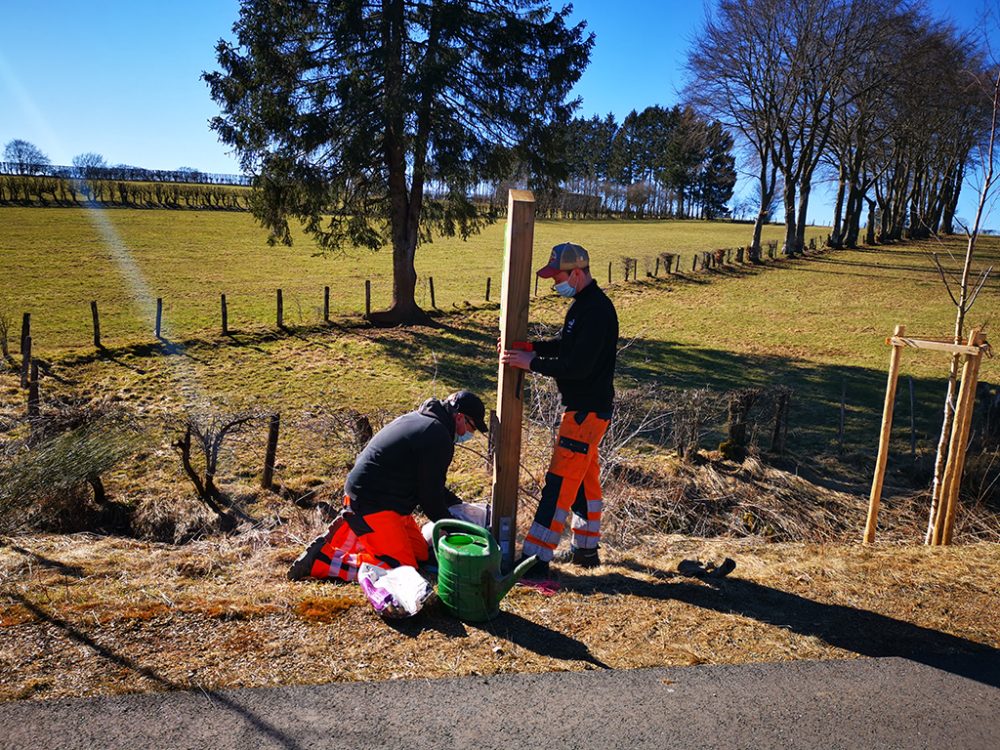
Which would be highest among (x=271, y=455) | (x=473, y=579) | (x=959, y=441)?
(x=959, y=441)

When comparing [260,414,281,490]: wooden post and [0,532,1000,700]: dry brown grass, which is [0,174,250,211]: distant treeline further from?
[0,532,1000,700]: dry brown grass

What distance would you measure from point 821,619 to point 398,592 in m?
2.46

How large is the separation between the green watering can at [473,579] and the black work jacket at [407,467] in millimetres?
496

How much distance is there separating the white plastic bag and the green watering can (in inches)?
5.0

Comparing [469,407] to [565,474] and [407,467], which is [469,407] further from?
[565,474]

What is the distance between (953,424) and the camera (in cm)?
557

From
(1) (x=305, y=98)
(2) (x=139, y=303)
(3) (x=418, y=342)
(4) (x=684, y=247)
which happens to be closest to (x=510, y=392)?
(3) (x=418, y=342)

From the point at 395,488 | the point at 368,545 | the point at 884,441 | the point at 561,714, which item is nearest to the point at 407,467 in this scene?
the point at 395,488

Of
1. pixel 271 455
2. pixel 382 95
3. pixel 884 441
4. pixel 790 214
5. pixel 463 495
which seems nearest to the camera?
pixel 884 441

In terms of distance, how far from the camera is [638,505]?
6840mm

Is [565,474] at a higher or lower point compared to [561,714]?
higher

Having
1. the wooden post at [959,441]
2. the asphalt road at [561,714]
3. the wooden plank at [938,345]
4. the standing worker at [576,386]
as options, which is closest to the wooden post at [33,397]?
the asphalt road at [561,714]

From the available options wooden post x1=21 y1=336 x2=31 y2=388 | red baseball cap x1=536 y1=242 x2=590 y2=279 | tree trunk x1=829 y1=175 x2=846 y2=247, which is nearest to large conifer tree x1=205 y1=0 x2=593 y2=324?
wooden post x1=21 y1=336 x2=31 y2=388

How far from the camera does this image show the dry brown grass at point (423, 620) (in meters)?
3.43
